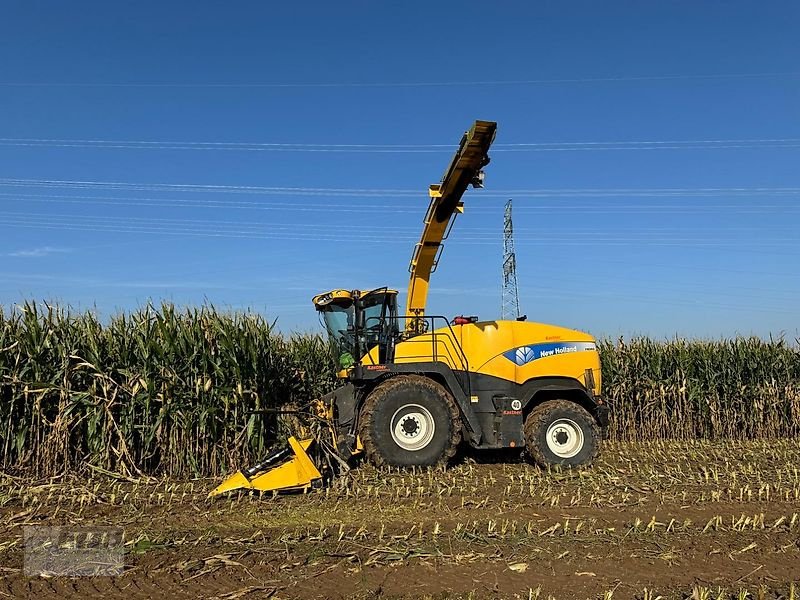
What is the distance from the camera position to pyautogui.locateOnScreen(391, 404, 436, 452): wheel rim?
327 inches

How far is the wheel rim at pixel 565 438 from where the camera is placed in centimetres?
872

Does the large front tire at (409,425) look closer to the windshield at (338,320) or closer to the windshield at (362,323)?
the windshield at (362,323)

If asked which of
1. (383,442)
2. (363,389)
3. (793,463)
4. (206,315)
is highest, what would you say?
(206,315)

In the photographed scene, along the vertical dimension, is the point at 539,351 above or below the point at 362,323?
below

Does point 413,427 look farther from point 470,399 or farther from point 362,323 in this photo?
point 362,323

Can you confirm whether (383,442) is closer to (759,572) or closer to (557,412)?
(557,412)

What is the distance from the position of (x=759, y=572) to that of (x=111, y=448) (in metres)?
7.35

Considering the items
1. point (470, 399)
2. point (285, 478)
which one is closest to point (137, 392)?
point (285, 478)

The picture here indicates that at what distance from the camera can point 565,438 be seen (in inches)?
347

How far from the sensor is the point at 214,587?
14.4 feet

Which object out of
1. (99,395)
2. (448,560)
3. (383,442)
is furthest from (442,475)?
(99,395)

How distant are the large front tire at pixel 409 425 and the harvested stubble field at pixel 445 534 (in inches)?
14.2

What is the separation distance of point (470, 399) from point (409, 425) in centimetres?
94

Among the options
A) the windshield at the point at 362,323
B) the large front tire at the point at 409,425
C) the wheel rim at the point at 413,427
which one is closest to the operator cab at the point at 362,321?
the windshield at the point at 362,323
